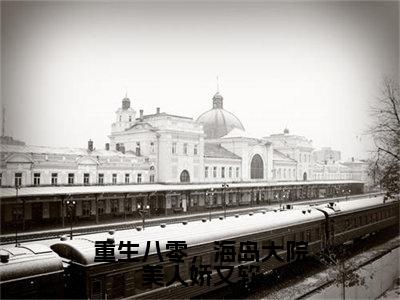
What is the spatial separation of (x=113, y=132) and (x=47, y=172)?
41.3ft

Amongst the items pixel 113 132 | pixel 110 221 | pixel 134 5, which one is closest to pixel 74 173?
pixel 110 221

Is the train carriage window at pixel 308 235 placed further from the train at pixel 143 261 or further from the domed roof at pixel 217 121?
the domed roof at pixel 217 121

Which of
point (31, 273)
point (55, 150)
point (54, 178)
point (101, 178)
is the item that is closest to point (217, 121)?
point (101, 178)

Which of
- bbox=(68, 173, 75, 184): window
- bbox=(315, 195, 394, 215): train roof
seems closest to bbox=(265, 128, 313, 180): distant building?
bbox=(315, 195, 394, 215): train roof

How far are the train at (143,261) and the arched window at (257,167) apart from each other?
31689 mm

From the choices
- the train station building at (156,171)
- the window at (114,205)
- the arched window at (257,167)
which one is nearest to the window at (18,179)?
the train station building at (156,171)

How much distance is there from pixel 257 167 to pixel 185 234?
36.9 metres

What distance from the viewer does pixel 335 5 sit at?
10.7m

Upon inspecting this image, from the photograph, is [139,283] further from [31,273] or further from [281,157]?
[281,157]

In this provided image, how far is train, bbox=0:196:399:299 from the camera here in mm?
7469

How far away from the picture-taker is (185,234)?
9.99 meters

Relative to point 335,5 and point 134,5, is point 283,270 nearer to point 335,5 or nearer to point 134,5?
point 335,5

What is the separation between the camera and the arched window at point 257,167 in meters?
45.3

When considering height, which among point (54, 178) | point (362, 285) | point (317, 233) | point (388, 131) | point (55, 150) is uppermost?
point (55, 150)
